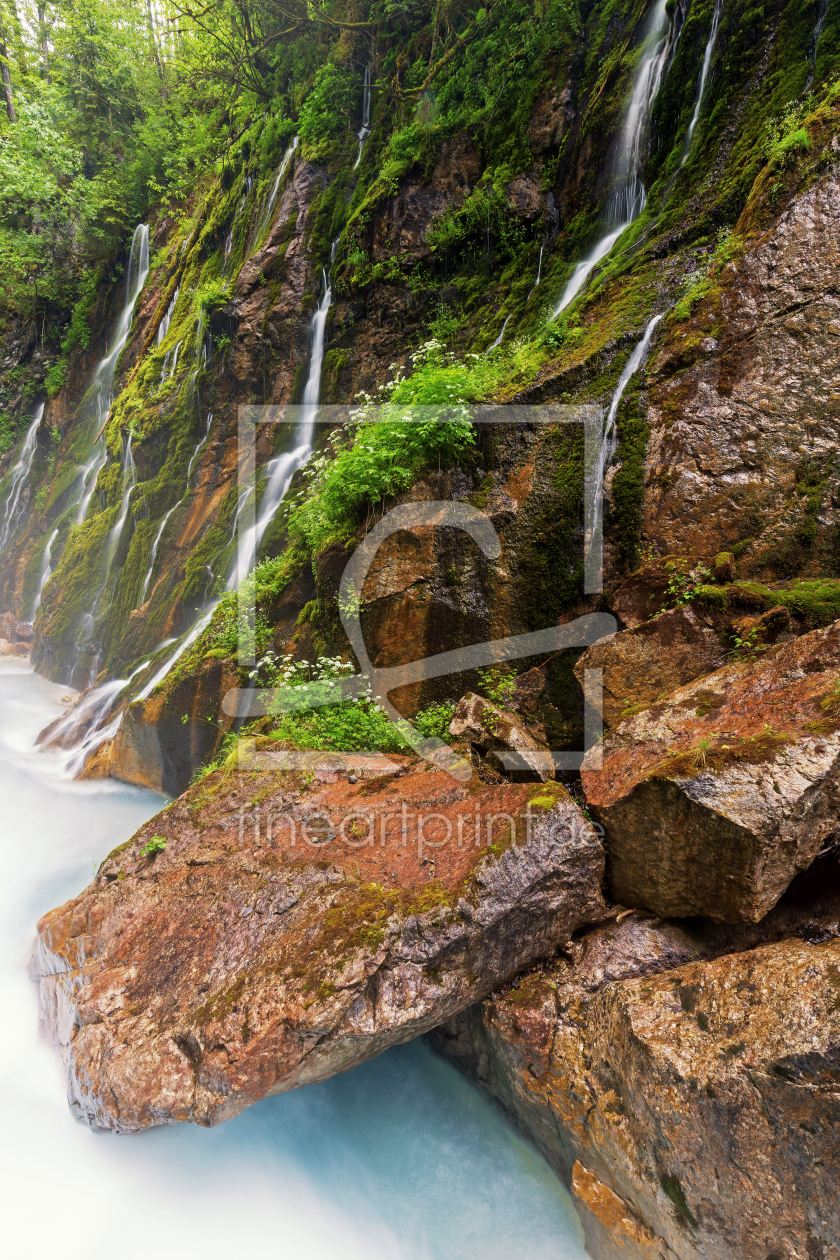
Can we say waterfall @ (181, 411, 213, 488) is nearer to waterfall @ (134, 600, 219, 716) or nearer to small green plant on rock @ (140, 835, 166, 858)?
waterfall @ (134, 600, 219, 716)

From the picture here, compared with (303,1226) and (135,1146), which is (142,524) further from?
(303,1226)

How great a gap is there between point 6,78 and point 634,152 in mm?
25278

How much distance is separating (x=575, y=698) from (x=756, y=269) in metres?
3.70

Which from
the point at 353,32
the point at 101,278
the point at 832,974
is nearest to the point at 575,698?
the point at 832,974

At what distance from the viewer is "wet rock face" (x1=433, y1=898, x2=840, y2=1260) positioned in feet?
7.72

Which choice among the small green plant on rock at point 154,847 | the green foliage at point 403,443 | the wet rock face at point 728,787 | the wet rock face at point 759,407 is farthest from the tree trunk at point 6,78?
the wet rock face at point 728,787

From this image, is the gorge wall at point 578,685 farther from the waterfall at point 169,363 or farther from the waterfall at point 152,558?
the waterfall at point 169,363

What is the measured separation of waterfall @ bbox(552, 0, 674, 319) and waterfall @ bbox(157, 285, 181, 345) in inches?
450

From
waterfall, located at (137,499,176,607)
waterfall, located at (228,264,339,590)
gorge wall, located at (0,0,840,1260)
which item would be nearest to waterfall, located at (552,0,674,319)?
gorge wall, located at (0,0,840,1260)

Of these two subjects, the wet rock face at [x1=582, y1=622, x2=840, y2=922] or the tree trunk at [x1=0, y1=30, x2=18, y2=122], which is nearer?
the wet rock face at [x1=582, y1=622, x2=840, y2=922]

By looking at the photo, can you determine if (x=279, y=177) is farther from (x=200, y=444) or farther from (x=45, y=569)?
(x=45, y=569)

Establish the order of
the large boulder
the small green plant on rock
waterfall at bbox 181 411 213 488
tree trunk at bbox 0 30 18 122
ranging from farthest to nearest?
tree trunk at bbox 0 30 18 122, waterfall at bbox 181 411 213 488, the small green plant on rock, the large boulder

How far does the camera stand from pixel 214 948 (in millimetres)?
3854

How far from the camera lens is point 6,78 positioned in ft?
65.7
